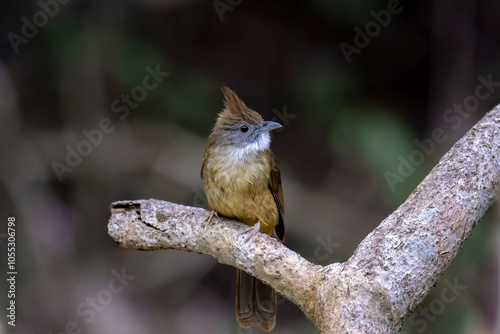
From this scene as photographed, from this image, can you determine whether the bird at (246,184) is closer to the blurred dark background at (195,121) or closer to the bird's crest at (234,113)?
the bird's crest at (234,113)

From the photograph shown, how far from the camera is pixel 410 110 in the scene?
6539 mm

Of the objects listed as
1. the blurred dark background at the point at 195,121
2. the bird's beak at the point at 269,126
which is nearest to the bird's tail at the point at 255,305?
the bird's beak at the point at 269,126

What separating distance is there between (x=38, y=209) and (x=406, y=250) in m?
4.04

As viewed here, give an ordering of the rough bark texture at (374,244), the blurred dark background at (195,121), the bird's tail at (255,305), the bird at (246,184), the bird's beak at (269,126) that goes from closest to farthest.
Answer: the rough bark texture at (374,244)
the bird at (246,184)
the bird's tail at (255,305)
the bird's beak at (269,126)
the blurred dark background at (195,121)

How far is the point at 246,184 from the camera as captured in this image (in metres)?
3.81

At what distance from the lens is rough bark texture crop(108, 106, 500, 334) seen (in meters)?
2.79

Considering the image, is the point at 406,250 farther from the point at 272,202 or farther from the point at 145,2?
the point at 145,2

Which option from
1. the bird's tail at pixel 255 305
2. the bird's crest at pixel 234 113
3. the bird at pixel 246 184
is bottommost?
the bird's tail at pixel 255 305

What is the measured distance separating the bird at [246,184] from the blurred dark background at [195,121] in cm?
213

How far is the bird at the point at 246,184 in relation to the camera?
3793mm

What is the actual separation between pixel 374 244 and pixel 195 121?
143 inches

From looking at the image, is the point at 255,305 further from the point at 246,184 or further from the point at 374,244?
the point at 374,244

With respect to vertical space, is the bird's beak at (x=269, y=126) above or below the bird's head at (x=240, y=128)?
above

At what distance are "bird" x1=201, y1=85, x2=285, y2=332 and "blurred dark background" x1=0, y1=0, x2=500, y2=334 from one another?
2129 millimetres
